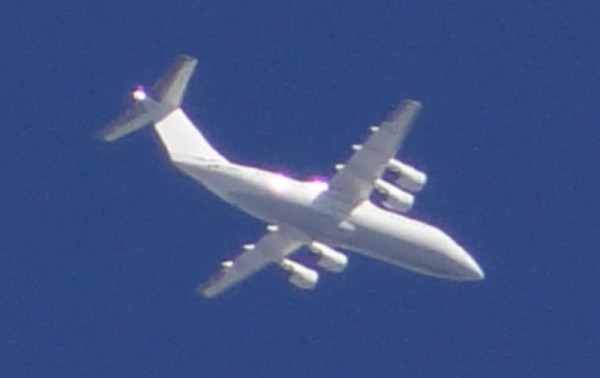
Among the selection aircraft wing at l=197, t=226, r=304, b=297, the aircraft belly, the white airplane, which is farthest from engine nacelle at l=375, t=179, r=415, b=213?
aircraft wing at l=197, t=226, r=304, b=297

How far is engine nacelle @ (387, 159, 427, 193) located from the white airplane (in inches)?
1.7

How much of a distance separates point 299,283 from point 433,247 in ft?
24.6

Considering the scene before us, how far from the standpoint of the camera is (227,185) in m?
130

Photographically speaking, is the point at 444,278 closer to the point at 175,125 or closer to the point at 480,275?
the point at 480,275

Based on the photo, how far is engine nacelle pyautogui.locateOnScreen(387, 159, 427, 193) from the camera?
13050 cm

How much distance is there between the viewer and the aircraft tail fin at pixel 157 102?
13125 centimetres

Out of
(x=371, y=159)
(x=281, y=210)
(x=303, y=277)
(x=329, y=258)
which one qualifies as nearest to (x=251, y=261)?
(x=303, y=277)

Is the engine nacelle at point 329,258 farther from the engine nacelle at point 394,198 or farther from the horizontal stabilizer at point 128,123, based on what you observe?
the horizontal stabilizer at point 128,123

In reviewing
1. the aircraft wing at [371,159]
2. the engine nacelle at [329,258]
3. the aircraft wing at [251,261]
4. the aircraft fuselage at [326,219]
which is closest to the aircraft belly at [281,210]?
the aircraft fuselage at [326,219]

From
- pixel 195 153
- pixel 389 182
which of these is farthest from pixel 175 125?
pixel 389 182

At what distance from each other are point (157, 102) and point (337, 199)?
33.4 feet

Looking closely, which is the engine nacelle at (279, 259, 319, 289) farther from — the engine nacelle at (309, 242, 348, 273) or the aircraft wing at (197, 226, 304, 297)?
the engine nacelle at (309, 242, 348, 273)

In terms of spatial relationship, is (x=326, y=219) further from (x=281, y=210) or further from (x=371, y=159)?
(x=371, y=159)

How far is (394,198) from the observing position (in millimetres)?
131125
